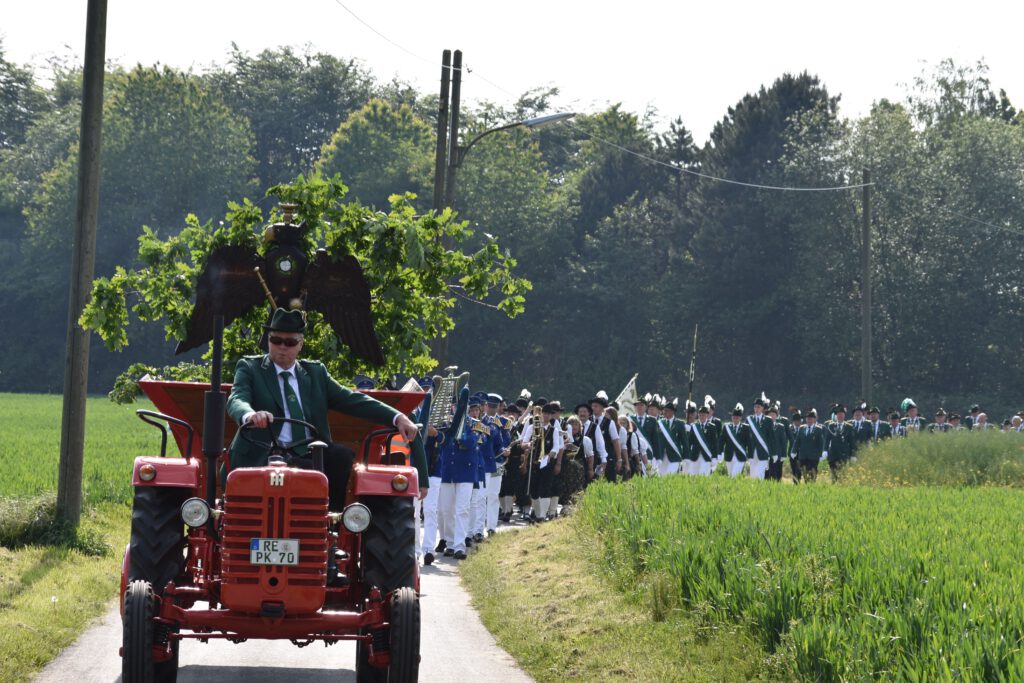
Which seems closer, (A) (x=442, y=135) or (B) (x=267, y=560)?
(B) (x=267, y=560)

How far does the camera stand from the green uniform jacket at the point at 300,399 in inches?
342

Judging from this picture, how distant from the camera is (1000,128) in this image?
65250 millimetres

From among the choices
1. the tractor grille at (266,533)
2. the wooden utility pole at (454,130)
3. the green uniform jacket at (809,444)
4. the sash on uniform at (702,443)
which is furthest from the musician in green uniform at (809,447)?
the tractor grille at (266,533)

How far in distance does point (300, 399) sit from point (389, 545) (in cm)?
106

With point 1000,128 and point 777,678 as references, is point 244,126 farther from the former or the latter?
point 777,678

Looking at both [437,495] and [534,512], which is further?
[534,512]

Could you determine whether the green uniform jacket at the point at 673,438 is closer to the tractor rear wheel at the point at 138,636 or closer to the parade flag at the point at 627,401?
the parade flag at the point at 627,401

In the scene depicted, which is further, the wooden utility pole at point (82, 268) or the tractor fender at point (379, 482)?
the wooden utility pole at point (82, 268)

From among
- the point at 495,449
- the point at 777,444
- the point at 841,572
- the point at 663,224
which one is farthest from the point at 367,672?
the point at 663,224

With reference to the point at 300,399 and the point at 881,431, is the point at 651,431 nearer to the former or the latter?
the point at 881,431

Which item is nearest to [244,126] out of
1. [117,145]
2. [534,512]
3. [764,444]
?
[117,145]

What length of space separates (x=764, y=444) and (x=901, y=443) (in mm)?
3135

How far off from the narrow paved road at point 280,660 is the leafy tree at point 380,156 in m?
64.4

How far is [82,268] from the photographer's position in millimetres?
15406
